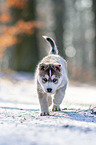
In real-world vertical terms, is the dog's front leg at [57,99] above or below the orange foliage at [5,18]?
below

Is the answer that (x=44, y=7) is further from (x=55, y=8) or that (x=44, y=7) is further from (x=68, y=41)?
(x=68, y=41)

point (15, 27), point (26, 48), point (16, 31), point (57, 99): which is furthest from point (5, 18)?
point (57, 99)

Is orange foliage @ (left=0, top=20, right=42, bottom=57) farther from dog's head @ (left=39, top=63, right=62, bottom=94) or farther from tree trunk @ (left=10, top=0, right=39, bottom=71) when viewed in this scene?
dog's head @ (left=39, top=63, right=62, bottom=94)

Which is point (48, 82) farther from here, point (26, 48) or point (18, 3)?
point (18, 3)

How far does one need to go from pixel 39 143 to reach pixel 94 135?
0.63 m

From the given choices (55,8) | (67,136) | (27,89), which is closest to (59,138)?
(67,136)

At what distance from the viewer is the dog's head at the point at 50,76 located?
161 inches

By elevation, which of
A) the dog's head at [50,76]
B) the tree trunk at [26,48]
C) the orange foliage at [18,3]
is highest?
the orange foliage at [18,3]

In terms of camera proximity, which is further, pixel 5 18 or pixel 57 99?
pixel 5 18

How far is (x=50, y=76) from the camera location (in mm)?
4160

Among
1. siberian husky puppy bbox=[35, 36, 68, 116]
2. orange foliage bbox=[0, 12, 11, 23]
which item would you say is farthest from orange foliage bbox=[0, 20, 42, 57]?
siberian husky puppy bbox=[35, 36, 68, 116]

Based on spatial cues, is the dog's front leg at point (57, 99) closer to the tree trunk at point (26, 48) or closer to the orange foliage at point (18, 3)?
the tree trunk at point (26, 48)

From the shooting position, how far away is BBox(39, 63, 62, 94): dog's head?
13.4ft

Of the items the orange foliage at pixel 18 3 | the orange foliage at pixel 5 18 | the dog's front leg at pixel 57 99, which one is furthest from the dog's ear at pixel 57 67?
the orange foliage at pixel 5 18
